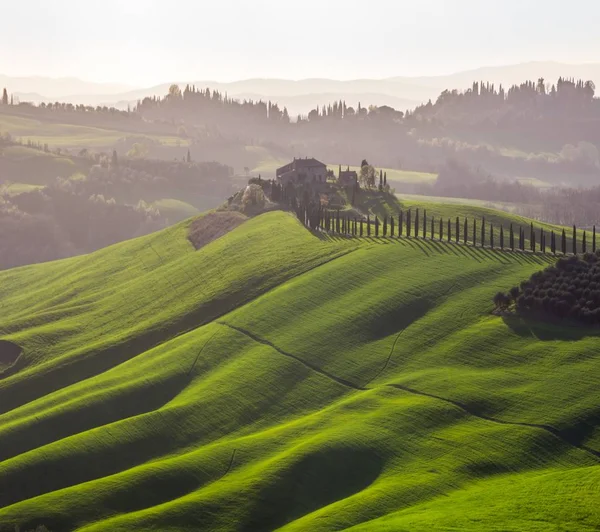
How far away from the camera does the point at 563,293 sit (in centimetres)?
11831

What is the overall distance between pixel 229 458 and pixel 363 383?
21.8 m

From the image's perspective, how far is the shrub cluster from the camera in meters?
115

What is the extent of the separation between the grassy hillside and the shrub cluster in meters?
3.33

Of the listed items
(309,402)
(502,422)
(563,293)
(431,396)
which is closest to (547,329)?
(563,293)

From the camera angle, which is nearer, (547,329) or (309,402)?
(309,402)

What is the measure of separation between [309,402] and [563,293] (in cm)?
3391

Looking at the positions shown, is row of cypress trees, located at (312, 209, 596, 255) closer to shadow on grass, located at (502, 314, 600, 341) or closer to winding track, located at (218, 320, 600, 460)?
shadow on grass, located at (502, 314, 600, 341)

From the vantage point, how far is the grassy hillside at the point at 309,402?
88375mm

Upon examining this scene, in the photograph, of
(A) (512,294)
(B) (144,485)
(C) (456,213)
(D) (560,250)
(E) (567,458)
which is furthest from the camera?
(C) (456,213)

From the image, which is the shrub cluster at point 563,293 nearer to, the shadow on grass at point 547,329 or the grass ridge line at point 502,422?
the shadow on grass at point 547,329

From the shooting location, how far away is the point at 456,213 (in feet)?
614

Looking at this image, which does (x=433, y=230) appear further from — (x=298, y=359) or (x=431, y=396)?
(x=431, y=396)

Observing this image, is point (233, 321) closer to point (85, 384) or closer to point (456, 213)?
point (85, 384)

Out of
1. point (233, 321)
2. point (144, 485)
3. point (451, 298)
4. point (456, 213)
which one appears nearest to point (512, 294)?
point (451, 298)
